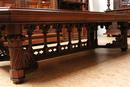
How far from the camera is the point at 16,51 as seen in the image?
1.32 m

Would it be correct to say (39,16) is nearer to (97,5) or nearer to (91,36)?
(91,36)

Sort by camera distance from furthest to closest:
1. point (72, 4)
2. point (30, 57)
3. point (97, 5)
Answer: point (97, 5) < point (72, 4) < point (30, 57)

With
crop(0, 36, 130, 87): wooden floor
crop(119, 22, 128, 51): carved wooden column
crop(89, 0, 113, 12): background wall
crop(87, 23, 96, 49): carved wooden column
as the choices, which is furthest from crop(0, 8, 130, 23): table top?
crop(89, 0, 113, 12): background wall

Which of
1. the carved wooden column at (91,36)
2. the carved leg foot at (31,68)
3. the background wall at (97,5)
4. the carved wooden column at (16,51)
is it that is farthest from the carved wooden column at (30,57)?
the background wall at (97,5)

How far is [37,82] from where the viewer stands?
1.36 meters

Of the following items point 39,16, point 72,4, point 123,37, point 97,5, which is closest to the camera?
point 39,16

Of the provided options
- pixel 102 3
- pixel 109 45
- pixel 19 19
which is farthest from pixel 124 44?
pixel 102 3

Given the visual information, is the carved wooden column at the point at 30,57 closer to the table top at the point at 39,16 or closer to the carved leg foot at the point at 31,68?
the carved leg foot at the point at 31,68

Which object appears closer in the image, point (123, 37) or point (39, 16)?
point (39, 16)

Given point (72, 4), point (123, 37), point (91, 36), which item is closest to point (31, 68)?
point (91, 36)

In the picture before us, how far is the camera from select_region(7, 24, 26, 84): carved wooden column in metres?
1.31

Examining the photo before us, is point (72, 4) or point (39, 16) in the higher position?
point (72, 4)

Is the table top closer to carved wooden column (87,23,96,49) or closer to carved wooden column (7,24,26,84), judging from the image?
carved wooden column (7,24,26,84)

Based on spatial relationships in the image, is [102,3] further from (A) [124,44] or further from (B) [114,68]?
(B) [114,68]
